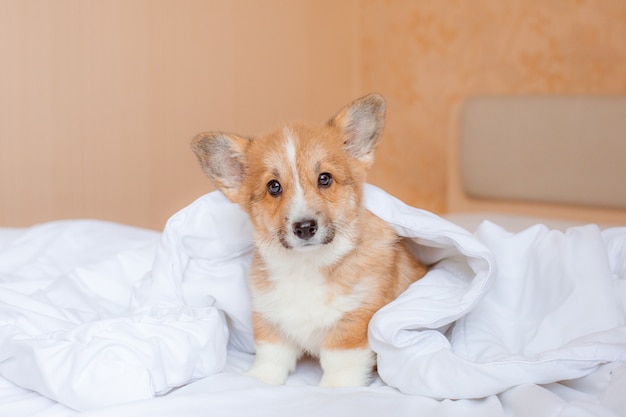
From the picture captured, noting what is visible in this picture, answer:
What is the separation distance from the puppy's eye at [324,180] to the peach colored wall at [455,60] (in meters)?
2.64

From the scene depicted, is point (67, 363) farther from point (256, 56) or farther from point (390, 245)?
point (256, 56)

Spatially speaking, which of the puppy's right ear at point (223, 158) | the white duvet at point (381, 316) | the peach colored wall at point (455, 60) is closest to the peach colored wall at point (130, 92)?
the peach colored wall at point (455, 60)

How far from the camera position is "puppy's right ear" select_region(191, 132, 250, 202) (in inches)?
85.6

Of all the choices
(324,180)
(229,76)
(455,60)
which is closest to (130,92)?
(229,76)

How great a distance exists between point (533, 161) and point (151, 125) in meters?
2.28

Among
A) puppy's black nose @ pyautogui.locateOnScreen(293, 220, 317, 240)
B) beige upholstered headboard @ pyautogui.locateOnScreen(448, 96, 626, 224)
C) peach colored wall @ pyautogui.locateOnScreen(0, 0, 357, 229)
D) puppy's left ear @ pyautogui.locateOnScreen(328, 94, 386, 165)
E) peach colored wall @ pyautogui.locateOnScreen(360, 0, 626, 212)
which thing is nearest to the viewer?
puppy's black nose @ pyautogui.locateOnScreen(293, 220, 317, 240)

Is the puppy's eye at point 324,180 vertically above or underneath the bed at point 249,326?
above

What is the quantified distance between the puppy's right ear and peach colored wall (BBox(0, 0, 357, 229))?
2.29 meters

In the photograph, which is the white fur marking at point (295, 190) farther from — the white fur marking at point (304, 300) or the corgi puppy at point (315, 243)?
the white fur marking at point (304, 300)

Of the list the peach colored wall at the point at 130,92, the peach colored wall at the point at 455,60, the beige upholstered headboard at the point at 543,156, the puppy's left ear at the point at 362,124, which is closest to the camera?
the puppy's left ear at the point at 362,124

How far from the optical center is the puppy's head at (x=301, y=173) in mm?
1971

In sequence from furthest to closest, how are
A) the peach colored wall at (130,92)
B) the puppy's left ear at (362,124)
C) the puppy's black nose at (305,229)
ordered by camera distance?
the peach colored wall at (130,92), the puppy's left ear at (362,124), the puppy's black nose at (305,229)

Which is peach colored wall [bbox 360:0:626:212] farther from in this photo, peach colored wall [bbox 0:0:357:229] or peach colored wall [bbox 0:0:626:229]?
peach colored wall [bbox 0:0:357:229]

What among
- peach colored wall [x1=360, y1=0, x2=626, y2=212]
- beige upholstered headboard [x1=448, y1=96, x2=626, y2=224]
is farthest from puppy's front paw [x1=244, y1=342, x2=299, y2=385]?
peach colored wall [x1=360, y1=0, x2=626, y2=212]
